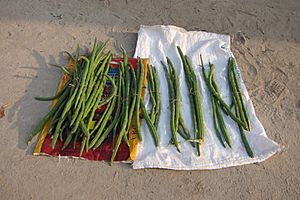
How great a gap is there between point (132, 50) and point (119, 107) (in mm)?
1173

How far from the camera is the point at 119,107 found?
3.40 meters

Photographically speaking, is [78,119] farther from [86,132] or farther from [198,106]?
[198,106]

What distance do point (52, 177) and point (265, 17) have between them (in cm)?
388

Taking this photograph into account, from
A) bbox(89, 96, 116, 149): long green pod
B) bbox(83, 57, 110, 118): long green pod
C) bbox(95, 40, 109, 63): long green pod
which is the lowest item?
bbox(89, 96, 116, 149): long green pod

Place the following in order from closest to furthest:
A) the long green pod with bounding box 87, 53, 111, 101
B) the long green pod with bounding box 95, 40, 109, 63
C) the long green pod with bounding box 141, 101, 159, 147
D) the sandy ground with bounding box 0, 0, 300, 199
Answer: the sandy ground with bounding box 0, 0, 300, 199 < the long green pod with bounding box 141, 101, 159, 147 < the long green pod with bounding box 87, 53, 111, 101 < the long green pod with bounding box 95, 40, 109, 63

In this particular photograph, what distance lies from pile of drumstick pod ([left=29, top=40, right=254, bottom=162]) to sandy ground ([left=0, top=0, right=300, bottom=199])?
258mm

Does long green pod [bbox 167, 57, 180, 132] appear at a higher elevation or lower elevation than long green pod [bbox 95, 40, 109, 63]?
lower

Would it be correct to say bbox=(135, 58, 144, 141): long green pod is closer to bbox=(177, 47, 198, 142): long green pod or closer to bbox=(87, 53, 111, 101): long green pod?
bbox=(87, 53, 111, 101): long green pod

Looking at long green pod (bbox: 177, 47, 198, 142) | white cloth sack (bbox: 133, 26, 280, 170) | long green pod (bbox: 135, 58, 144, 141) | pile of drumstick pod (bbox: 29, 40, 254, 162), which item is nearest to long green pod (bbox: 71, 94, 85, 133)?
pile of drumstick pod (bbox: 29, 40, 254, 162)

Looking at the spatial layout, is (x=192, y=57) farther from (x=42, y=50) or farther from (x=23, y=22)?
(x=23, y=22)

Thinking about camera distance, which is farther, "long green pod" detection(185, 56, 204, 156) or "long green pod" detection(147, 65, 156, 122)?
"long green pod" detection(147, 65, 156, 122)

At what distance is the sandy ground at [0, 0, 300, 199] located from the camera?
9.89 feet

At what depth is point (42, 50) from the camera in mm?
4230

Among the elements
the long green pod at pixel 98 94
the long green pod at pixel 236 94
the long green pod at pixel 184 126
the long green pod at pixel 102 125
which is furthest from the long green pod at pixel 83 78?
the long green pod at pixel 236 94
